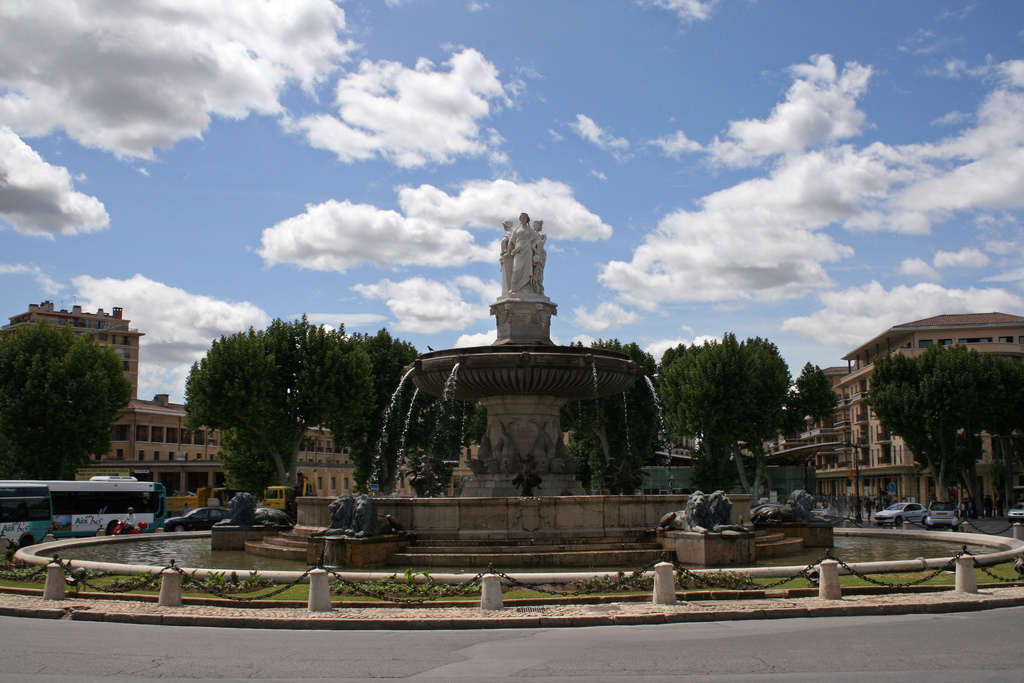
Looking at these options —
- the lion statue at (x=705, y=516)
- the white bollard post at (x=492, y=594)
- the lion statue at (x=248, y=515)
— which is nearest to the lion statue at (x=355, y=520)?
the white bollard post at (x=492, y=594)

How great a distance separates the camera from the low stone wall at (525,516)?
15.7 m

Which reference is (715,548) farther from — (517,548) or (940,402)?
(940,402)

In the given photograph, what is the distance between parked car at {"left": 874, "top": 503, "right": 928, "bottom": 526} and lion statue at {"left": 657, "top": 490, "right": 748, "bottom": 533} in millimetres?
25125

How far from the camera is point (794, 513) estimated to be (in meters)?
19.6

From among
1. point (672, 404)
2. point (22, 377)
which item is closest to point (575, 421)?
point (672, 404)

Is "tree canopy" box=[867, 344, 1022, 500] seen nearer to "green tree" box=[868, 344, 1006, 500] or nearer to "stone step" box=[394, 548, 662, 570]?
"green tree" box=[868, 344, 1006, 500]

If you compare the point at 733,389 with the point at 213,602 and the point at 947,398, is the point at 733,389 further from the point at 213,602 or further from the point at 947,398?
the point at 213,602

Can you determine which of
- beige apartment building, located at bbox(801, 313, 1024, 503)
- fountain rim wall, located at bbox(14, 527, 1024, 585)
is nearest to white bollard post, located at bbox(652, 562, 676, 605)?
fountain rim wall, located at bbox(14, 527, 1024, 585)

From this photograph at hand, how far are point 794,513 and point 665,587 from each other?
31.1 feet

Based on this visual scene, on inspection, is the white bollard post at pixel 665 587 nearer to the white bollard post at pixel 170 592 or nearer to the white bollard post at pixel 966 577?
the white bollard post at pixel 966 577

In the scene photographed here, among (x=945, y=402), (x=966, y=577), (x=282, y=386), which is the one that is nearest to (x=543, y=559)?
(x=966, y=577)

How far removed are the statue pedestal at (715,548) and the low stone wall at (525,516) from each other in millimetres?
1144

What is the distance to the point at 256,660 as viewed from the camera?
8406 mm

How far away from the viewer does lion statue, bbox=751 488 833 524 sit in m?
19.5
